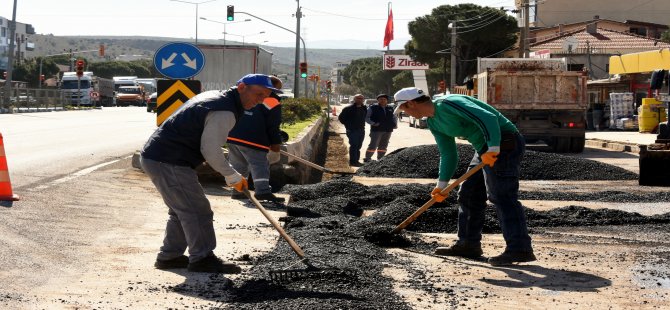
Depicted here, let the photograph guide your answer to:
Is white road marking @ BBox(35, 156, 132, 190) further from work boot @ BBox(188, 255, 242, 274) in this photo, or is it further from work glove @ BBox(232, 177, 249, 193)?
work glove @ BBox(232, 177, 249, 193)

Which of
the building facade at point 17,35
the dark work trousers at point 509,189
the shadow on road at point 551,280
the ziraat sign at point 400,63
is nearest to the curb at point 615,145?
the dark work trousers at point 509,189

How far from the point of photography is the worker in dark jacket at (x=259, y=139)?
12.3m

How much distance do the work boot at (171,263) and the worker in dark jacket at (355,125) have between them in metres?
14.0

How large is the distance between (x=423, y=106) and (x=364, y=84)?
138 metres

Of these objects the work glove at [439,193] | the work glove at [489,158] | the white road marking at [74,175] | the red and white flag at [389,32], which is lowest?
the white road marking at [74,175]

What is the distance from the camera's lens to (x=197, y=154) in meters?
7.54

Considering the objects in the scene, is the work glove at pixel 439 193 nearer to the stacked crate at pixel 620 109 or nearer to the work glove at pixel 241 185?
the work glove at pixel 241 185

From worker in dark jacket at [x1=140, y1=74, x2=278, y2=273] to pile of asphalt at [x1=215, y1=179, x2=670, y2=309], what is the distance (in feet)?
1.48

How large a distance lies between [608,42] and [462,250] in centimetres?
6368

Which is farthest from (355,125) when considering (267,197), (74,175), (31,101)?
(31,101)

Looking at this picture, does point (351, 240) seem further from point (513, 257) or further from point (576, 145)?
point (576, 145)

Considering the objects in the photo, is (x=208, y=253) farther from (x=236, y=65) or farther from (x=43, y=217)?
(x=236, y=65)

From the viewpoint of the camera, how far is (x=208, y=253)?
7.62m

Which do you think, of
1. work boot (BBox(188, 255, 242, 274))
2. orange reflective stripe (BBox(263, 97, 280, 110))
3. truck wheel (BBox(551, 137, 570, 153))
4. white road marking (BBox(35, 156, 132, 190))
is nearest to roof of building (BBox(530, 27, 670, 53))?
truck wheel (BBox(551, 137, 570, 153))
